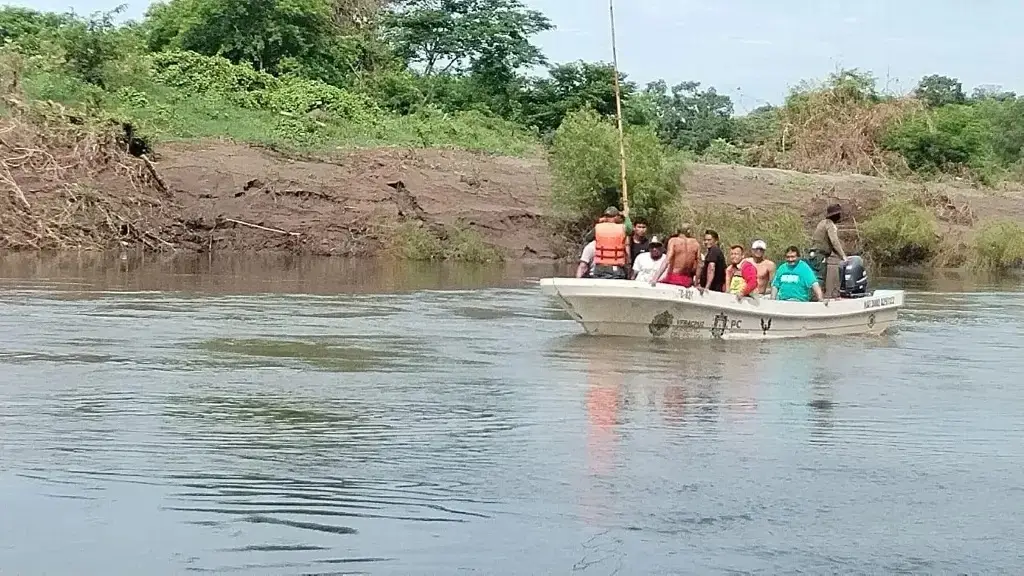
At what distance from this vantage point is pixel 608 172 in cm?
3856

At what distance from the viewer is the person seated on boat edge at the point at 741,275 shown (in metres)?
20.4

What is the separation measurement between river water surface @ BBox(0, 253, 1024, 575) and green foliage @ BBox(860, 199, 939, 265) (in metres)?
22.0

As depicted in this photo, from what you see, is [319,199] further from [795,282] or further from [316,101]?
[795,282]

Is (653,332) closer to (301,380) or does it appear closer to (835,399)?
(835,399)

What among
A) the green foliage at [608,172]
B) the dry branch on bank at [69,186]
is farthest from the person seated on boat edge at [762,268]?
the dry branch on bank at [69,186]

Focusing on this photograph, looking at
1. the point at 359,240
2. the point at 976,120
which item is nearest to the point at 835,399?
the point at 359,240

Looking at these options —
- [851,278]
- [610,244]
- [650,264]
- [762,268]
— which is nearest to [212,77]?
[610,244]

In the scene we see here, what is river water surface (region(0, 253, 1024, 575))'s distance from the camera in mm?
8211

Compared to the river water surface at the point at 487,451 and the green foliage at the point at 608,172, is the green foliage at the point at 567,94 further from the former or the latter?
the river water surface at the point at 487,451

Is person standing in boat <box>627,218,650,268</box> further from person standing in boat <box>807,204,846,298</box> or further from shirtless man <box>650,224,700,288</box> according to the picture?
person standing in boat <box>807,204,846,298</box>

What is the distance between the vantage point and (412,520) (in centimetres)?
873

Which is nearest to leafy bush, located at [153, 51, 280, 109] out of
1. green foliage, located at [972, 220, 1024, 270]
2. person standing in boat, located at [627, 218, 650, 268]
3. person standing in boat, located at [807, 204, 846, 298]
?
green foliage, located at [972, 220, 1024, 270]

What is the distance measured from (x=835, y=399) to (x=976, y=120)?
4056 cm

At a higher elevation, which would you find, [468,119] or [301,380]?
[468,119]
